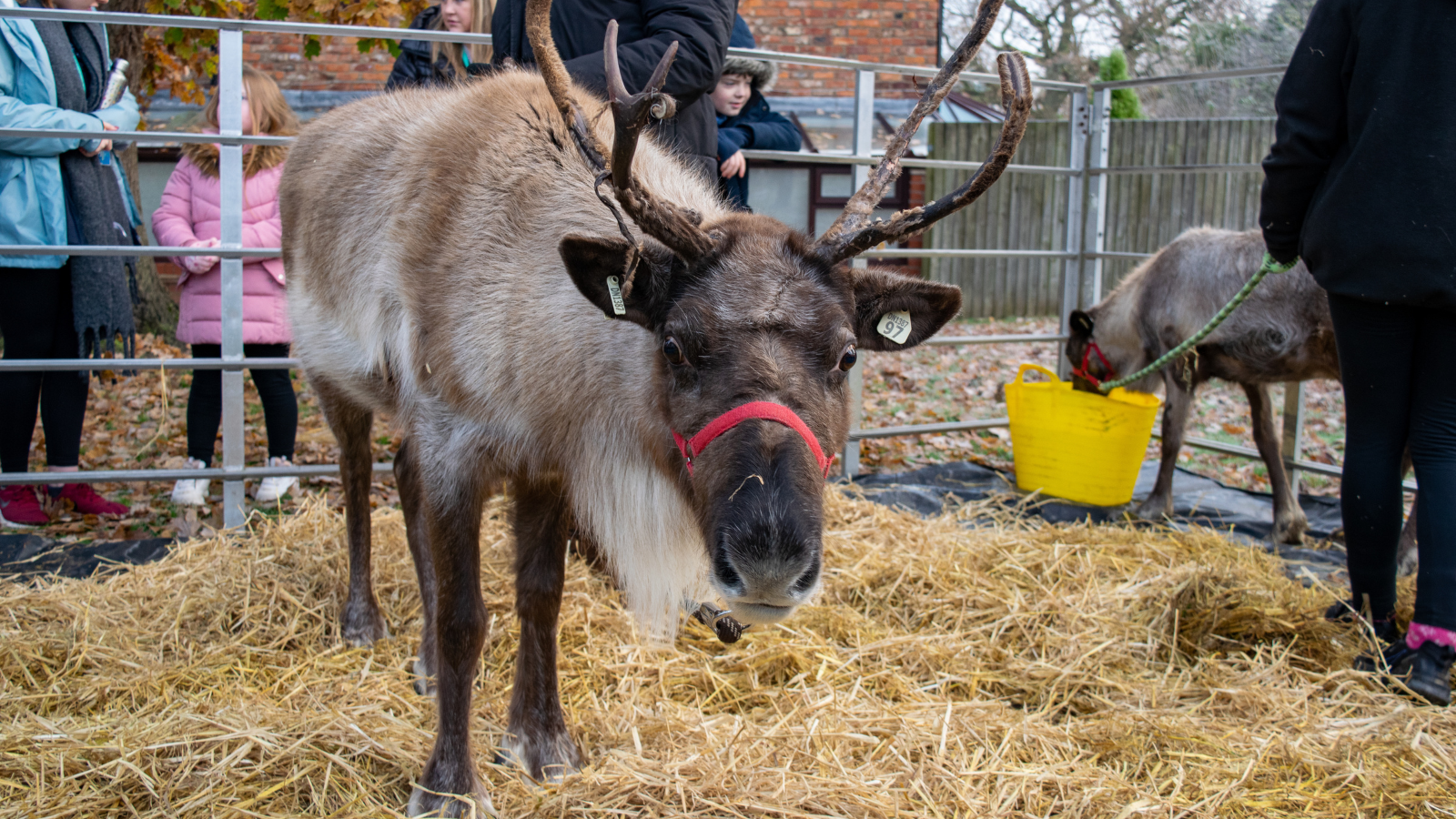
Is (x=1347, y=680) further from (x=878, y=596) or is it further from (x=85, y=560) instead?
(x=85, y=560)

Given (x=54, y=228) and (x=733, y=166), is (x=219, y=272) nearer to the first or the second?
(x=54, y=228)

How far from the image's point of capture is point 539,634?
3109 millimetres

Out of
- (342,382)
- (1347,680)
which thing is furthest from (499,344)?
(1347,680)

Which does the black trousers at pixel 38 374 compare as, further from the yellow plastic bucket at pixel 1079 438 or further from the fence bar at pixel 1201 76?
the fence bar at pixel 1201 76

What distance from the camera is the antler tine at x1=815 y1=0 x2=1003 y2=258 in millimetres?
2391

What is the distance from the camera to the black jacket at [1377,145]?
3.09 metres

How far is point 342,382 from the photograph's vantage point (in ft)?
12.3

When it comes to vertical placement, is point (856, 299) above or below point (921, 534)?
above

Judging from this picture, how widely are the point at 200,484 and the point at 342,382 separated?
8.93 ft

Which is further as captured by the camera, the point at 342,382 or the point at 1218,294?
the point at 1218,294

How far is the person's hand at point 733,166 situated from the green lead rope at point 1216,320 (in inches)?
95.3

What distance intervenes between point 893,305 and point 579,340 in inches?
32.7

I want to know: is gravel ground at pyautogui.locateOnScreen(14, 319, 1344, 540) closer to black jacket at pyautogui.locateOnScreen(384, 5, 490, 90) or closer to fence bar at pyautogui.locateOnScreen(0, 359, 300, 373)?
fence bar at pyautogui.locateOnScreen(0, 359, 300, 373)

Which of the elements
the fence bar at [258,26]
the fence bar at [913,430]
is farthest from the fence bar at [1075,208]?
the fence bar at [258,26]
